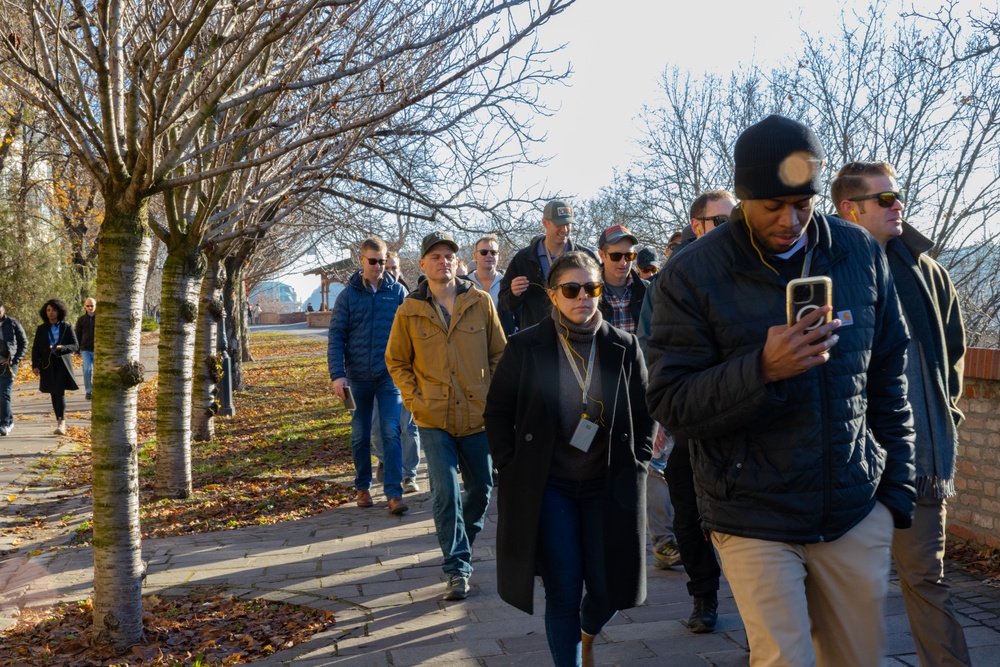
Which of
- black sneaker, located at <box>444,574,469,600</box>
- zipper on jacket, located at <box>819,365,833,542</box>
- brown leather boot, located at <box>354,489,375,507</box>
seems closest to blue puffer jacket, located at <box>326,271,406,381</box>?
brown leather boot, located at <box>354,489,375,507</box>

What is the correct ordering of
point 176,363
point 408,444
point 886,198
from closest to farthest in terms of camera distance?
point 886,198, point 176,363, point 408,444

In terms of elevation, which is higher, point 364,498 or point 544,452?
point 544,452

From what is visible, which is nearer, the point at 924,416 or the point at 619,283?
the point at 924,416

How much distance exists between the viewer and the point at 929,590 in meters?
3.69

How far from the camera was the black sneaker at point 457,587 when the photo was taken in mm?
5715

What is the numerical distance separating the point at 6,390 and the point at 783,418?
46.0 ft

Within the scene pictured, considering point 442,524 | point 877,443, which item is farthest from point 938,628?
point 442,524

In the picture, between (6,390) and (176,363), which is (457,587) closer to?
(176,363)

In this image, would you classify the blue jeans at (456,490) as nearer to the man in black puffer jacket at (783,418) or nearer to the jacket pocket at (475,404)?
the jacket pocket at (475,404)

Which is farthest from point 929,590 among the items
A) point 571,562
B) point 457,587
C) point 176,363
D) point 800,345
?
point 176,363

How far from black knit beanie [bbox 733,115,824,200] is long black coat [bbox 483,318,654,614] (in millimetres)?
1660

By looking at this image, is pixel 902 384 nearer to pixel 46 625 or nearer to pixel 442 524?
pixel 442 524

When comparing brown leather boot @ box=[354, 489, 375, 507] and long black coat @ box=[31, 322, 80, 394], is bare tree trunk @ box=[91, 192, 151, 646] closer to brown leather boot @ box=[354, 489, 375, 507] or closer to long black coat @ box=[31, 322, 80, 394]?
brown leather boot @ box=[354, 489, 375, 507]

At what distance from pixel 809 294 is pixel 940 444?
1667 millimetres
